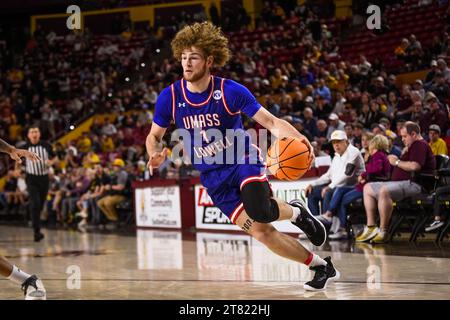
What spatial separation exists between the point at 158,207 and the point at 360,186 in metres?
6.31

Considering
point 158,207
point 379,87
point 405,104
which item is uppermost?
point 379,87

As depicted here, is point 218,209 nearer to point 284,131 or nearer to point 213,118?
point 213,118

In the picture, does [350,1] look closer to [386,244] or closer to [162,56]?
[162,56]

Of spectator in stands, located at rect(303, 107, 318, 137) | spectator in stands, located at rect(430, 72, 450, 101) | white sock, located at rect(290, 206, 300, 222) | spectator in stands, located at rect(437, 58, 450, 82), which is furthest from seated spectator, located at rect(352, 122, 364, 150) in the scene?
white sock, located at rect(290, 206, 300, 222)

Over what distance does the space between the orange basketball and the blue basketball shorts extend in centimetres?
12

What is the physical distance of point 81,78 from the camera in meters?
25.7

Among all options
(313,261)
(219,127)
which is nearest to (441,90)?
(313,261)

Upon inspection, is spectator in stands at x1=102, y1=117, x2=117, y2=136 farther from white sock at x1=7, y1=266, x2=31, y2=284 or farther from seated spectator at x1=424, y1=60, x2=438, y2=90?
white sock at x1=7, y1=266, x2=31, y2=284

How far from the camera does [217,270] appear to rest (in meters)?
7.04

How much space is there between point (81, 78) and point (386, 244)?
61.0 feet

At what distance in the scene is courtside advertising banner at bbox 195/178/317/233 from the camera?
36.5ft

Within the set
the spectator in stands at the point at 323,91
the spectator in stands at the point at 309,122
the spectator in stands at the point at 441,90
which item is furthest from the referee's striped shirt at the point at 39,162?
the spectator in stands at the point at 441,90

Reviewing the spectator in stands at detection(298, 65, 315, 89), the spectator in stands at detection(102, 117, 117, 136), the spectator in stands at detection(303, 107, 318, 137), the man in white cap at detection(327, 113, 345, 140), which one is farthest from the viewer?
the spectator in stands at detection(102, 117, 117, 136)

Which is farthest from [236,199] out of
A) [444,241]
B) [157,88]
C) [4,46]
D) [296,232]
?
[4,46]
